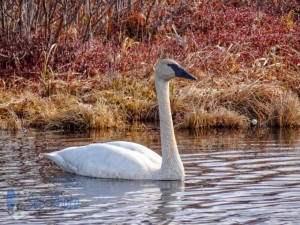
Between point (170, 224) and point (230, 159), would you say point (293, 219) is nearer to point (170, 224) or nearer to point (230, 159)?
point (170, 224)

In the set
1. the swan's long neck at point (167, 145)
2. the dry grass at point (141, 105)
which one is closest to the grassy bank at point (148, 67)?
the dry grass at point (141, 105)

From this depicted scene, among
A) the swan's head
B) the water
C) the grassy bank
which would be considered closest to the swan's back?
the water

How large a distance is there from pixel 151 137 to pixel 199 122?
146 centimetres

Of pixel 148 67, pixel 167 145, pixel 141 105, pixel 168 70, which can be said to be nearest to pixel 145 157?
pixel 167 145

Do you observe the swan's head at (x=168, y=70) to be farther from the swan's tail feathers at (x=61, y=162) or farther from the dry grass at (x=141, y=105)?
the dry grass at (x=141, y=105)

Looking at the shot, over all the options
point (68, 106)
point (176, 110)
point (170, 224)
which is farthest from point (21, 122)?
point (170, 224)

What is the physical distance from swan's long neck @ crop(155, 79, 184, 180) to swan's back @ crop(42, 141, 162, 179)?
0.59 ft

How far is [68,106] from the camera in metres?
15.5

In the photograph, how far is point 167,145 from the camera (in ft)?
31.8

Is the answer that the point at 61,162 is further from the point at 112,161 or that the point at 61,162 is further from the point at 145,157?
the point at 145,157

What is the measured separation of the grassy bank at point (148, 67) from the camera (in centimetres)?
1502

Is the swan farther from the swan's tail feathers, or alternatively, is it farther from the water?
the water

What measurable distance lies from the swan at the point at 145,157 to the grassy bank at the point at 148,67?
4.56 metres

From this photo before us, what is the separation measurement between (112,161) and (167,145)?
0.64 meters
